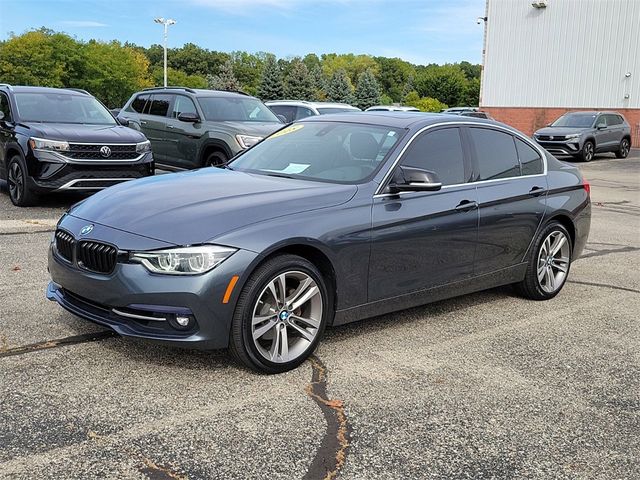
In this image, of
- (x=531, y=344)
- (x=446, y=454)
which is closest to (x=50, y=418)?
(x=446, y=454)

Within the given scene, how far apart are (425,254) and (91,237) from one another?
2.24 meters

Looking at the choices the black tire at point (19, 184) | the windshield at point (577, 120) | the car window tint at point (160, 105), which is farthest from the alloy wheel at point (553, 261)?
the windshield at point (577, 120)

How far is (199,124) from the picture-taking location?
40.7ft

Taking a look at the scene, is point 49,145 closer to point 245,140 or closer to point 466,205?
point 245,140

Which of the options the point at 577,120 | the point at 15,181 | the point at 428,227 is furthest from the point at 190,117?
the point at 577,120

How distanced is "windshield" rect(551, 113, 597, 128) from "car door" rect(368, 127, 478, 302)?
2144cm

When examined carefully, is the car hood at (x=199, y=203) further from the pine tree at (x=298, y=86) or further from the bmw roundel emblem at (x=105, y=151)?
the pine tree at (x=298, y=86)

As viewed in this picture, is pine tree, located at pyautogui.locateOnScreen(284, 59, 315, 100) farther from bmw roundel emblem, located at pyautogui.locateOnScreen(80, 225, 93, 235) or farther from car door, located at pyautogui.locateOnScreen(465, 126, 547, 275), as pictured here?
bmw roundel emblem, located at pyautogui.locateOnScreen(80, 225, 93, 235)

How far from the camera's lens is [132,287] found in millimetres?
3930

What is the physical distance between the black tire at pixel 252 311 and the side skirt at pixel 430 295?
1.54 ft

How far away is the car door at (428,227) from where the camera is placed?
4.73 metres

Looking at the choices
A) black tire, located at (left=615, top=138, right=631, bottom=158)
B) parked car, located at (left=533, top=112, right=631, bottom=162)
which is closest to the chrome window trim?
parked car, located at (left=533, top=112, right=631, bottom=162)

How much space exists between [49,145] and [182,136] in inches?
127

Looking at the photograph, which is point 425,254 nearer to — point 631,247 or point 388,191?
point 388,191
